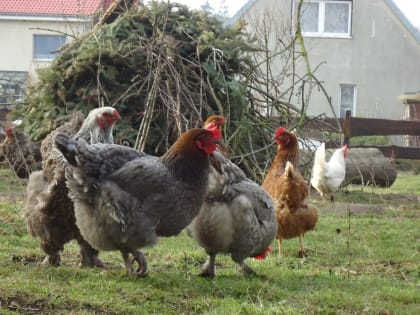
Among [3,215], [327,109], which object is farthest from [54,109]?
[327,109]

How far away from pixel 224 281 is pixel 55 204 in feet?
5.37

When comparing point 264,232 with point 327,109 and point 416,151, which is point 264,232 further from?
point 327,109

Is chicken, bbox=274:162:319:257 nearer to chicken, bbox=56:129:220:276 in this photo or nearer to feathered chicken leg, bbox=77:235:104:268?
chicken, bbox=56:129:220:276

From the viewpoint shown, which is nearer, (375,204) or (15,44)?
(375,204)

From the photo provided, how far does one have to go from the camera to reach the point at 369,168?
613 inches

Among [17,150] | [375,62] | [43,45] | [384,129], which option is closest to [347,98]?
[375,62]

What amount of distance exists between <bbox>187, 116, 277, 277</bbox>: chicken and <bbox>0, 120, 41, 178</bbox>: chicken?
311 inches

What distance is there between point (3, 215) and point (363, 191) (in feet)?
25.5

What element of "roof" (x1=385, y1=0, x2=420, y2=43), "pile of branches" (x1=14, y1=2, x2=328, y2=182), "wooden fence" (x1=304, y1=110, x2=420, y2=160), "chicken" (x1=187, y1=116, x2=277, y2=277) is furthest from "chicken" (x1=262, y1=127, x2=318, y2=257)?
"roof" (x1=385, y1=0, x2=420, y2=43)

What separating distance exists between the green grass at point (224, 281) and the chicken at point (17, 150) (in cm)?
470

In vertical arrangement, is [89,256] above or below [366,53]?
below

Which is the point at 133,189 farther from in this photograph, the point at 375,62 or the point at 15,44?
the point at 15,44

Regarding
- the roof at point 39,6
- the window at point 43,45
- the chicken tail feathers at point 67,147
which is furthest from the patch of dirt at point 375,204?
the window at point 43,45

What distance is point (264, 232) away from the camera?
257 inches
